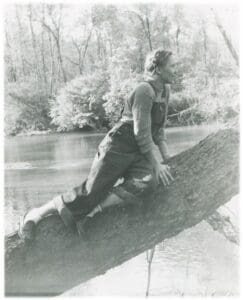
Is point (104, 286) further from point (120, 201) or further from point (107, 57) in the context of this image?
point (107, 57)

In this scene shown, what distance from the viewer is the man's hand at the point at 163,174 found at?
7.20 feet

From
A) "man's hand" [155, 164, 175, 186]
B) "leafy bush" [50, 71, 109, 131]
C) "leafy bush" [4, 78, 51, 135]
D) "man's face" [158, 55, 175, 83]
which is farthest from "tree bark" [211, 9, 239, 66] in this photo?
"leafy bush" [4, 78, 51, 135]

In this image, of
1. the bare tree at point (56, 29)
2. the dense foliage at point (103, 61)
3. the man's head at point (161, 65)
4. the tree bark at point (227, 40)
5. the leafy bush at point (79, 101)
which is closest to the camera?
the man's head at point (161, 65)

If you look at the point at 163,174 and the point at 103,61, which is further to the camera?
the point at 103,61

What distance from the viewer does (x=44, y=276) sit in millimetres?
2234

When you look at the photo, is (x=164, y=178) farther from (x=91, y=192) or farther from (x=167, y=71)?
(x=167, y=71)

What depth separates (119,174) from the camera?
2330 mm

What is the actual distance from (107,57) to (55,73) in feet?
2.65

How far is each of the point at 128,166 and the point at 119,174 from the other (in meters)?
0.07

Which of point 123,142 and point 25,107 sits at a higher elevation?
point 25,107

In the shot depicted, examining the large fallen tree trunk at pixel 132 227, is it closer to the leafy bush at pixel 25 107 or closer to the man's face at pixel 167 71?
the man's face at pixel 167 71

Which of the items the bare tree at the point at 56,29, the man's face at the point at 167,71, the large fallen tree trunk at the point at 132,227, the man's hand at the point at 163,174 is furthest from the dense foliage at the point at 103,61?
the man's hand at the point at 163,174

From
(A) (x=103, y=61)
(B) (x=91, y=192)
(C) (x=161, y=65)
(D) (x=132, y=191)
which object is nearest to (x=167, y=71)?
(C) (x=161, y=65)

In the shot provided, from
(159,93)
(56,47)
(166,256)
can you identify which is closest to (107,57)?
(56,47)
